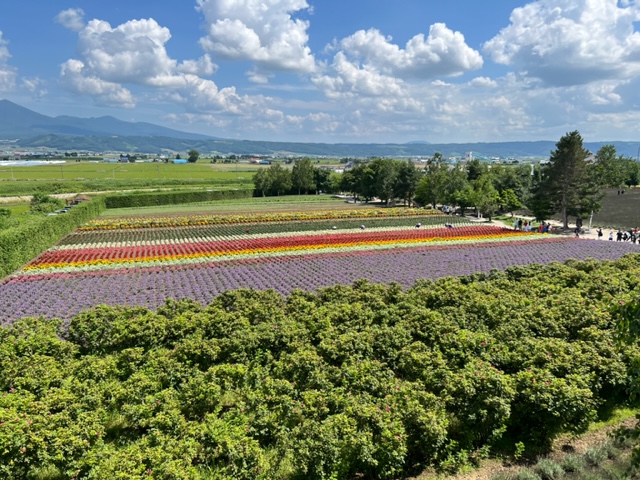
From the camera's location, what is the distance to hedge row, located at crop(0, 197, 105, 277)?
2645 cm

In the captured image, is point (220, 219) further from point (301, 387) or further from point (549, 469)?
point (549, 469)

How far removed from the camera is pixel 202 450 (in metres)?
8.09

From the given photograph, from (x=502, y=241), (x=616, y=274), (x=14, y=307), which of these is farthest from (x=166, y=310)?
(x=502, y=241)

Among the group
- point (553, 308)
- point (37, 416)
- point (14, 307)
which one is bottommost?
point (14, 307)

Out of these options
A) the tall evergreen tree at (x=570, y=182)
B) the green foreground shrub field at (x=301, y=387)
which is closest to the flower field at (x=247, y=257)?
the green foreground shrub field at (x=301, y=387)

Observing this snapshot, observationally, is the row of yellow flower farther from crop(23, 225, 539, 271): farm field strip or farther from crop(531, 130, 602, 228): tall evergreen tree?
crop(531, 130, 602, 228): tall evergreen tree

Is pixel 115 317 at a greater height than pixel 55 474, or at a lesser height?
greater

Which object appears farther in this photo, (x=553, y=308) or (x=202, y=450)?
(x=553, y=308)

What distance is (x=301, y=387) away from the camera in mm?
10445

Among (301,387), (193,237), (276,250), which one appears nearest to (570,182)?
(276,250)

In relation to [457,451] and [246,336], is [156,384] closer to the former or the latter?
[246,336]

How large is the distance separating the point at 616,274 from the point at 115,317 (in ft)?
68.7

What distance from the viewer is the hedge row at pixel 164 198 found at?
2849 inches

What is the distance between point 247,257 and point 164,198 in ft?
173
